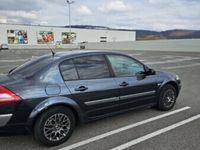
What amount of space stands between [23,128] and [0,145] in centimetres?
67

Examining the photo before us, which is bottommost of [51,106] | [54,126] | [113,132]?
[113,132]

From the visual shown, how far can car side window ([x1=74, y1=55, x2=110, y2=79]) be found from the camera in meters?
3.83

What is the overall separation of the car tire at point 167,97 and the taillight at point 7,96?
319cm

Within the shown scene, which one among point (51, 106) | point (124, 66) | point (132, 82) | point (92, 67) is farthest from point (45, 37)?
point (51, 106)

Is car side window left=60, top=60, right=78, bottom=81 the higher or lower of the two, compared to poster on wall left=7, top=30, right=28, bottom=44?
lower

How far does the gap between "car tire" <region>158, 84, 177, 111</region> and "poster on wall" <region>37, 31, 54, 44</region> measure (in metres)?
67.3

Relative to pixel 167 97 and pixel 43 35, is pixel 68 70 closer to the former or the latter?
pixel 167 97

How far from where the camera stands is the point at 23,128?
3254 millimetres

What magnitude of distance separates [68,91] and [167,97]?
8.81 feet

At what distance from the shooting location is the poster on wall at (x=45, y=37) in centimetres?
6925

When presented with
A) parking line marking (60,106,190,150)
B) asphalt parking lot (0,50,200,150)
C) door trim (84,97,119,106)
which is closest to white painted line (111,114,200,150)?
asphalt parking lot (0,50,200,150)

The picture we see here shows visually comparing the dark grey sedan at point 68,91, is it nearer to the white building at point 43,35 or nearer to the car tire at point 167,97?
the car tire at point 167,97

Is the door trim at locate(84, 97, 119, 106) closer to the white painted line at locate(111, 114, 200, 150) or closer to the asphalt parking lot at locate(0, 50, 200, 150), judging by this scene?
the asphalt parking lot at locate(0, 50, 200, 150)

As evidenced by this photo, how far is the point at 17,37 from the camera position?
6444 centimetres
